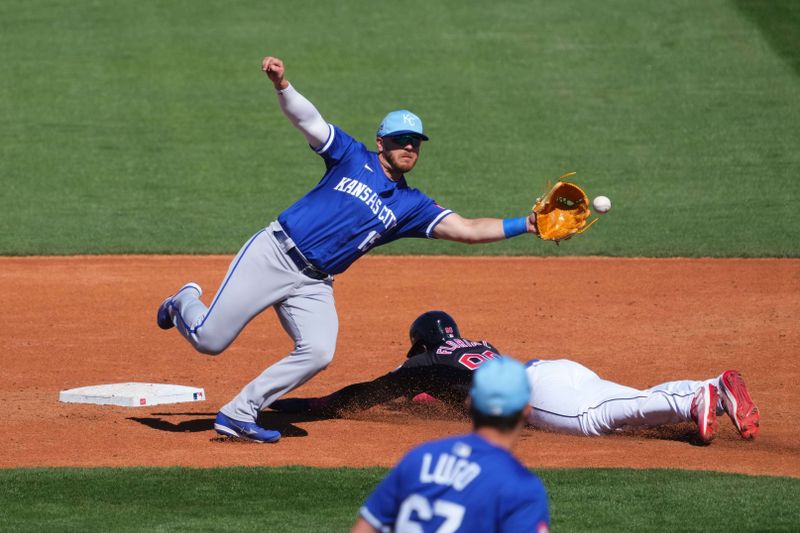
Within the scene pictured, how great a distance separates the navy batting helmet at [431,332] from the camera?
26.2 ft

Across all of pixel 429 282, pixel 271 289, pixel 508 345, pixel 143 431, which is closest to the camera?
pixel 271 289

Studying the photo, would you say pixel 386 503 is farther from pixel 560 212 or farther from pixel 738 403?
A: pixel 560 212

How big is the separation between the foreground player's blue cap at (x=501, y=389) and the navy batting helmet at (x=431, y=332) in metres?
4.29

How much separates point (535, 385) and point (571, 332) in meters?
3.01

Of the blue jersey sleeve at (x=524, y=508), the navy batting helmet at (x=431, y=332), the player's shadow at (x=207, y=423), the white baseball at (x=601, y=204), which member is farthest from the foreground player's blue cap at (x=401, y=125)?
the blue jersey sleeve at (x=524, y=508)

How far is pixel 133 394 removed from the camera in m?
8.52

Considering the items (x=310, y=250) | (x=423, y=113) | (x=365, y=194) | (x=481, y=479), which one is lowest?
(x=481, y=479)

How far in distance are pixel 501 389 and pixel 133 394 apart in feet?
17.6

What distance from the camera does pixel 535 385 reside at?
25.1ft

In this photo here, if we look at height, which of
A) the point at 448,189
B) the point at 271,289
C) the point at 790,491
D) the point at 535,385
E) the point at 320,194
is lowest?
the point at 790,491

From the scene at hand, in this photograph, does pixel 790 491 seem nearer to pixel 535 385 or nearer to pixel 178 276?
pixel 535 385

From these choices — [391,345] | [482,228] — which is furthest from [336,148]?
[391,345]

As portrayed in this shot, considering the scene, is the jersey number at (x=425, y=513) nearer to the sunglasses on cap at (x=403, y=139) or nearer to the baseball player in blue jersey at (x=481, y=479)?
the baseball player in blue jersey at (x=481, y=479)

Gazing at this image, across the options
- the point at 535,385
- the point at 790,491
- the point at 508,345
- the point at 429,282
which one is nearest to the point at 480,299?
the point at 429,282
